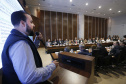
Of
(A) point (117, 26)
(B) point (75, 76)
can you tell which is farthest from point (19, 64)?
(A) point (117, 26)

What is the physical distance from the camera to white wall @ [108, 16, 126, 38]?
9625 mm

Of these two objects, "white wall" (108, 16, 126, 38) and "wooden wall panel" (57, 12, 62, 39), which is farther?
"white wall" (108, 16, 126, 38)

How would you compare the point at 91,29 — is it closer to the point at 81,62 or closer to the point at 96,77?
the point at 96,77

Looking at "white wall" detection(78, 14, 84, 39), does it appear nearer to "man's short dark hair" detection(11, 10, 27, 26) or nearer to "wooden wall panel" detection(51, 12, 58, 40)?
"wooden wall panel" detection(51, 12, 58, 40)

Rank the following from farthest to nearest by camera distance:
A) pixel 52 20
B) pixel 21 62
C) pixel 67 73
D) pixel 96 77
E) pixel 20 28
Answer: pixel 52 20, pixel 96 77, pixel 67 73, pixel 20 28, pixel 21 62

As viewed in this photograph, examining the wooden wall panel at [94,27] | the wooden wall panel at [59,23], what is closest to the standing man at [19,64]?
the wooden wall panel at [59,23]

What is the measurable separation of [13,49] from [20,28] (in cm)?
25

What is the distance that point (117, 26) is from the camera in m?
10.2

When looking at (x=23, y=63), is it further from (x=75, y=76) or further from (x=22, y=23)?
(x=75, y=76)

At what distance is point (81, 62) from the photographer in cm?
98

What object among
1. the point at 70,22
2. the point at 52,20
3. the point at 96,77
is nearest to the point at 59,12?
the point at 52,20

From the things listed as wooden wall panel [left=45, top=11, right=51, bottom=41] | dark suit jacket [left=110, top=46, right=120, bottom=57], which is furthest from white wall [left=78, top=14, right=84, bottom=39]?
dark suit jacket [left=110, top=46, right=120, bottom=57]

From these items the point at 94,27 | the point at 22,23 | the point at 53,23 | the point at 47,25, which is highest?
the point at 53,23

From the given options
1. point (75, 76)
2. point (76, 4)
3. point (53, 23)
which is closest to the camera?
point (75, 76)
